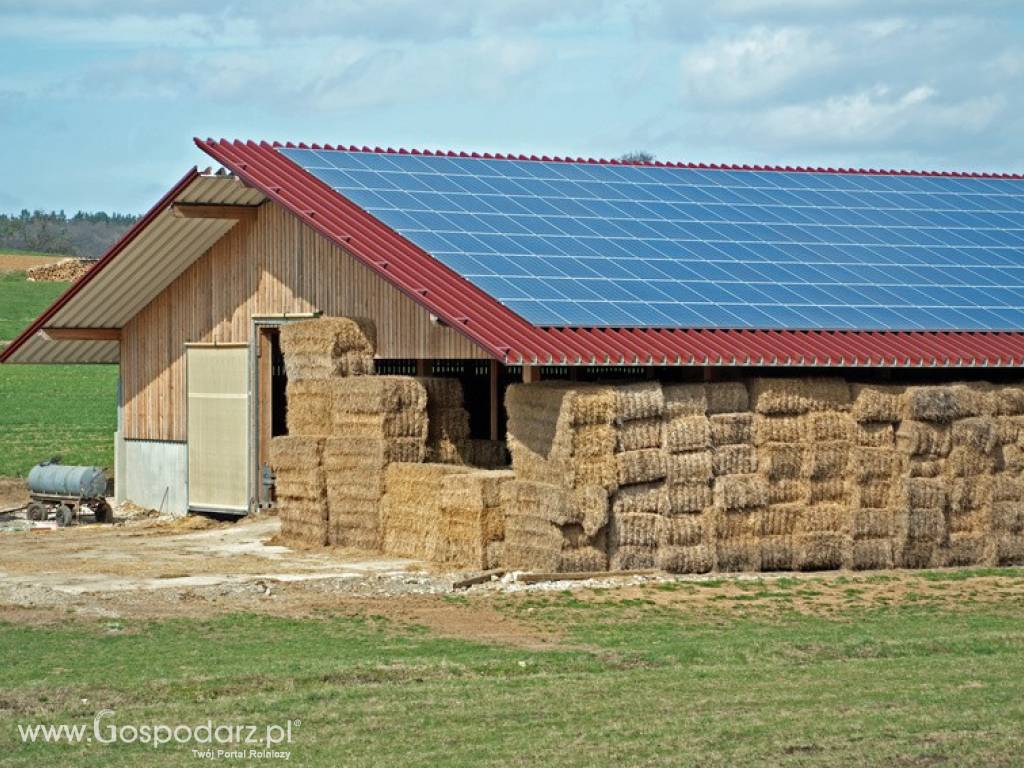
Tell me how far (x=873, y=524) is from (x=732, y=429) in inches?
107

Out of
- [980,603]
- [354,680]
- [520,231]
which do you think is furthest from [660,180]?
[354,680]

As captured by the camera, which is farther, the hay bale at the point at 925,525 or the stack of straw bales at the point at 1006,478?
the stack of straw bales at the point at 1006,478

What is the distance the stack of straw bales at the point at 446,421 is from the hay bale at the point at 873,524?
244 inches

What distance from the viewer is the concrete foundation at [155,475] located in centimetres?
3709

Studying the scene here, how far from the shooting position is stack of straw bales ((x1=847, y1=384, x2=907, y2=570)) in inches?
1073

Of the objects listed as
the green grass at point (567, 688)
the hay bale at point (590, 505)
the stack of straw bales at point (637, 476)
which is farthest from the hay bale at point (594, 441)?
the green grass at point (567, 688)

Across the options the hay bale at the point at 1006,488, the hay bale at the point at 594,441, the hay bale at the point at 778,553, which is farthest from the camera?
the hay bale at the point at 1006,488

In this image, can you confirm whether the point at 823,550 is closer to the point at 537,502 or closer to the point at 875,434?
the point at 875,434

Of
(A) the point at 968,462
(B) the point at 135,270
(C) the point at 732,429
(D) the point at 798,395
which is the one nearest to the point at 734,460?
(C) the point at 732,429

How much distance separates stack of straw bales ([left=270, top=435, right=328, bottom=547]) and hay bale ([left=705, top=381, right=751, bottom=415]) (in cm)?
660

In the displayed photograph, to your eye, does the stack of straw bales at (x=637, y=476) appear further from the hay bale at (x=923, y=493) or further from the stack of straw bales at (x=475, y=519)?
the hay bale at (x=923, y=493)

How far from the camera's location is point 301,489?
3012cm

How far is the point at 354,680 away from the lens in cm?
1717

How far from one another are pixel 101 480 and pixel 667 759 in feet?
80.9
